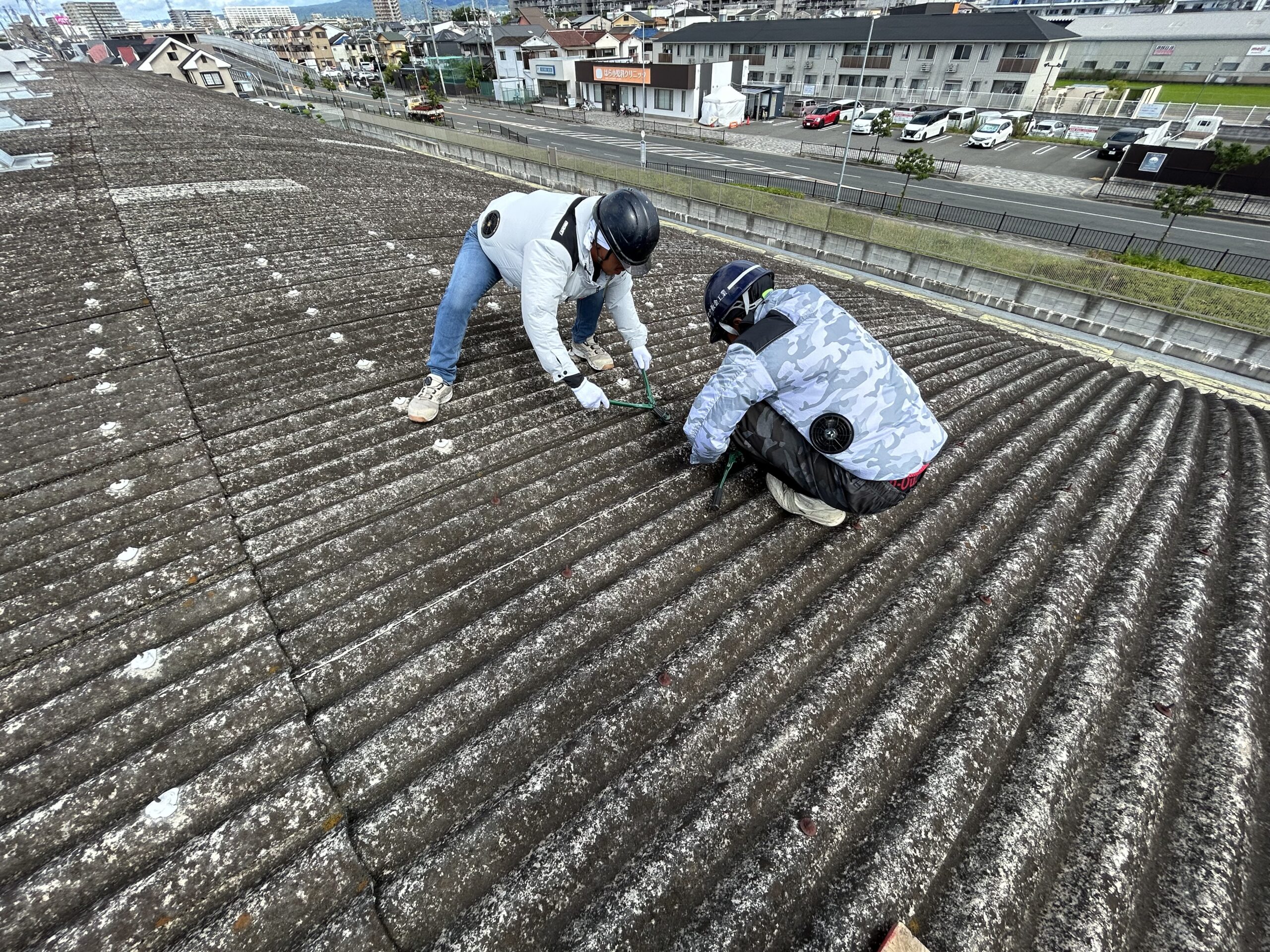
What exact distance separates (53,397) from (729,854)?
16.1 ft

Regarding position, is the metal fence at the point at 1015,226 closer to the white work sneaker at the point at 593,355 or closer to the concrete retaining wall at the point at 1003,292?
the concrete retaining wall at the point at 1003,292

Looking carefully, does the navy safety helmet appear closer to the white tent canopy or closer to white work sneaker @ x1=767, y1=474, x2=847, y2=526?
white work sneaker @ x1=767, y1=474, x2=847, y2=526

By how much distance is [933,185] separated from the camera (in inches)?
1027

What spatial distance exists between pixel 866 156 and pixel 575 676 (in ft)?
122

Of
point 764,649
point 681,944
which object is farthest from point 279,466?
point 681,944

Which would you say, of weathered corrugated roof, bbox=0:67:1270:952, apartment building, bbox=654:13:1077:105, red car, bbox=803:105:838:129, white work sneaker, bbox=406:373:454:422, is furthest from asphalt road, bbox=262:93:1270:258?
weathered corrugated roof, bbox=0:67:1270:952

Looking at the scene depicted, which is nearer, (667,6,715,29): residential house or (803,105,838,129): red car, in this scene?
(803,105,838,129): red car

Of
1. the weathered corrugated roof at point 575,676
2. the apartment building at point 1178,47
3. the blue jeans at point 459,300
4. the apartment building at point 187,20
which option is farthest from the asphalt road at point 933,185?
the apartment building at point 187,20

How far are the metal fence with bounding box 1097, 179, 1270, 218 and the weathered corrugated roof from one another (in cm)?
2906

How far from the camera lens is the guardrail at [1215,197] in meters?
22.1

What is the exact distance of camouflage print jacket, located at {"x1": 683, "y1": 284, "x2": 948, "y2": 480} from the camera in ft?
8.45

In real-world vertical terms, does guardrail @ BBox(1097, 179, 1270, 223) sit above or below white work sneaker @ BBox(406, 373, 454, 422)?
below

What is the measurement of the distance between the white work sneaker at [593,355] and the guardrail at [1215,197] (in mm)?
31461

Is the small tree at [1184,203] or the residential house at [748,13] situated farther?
the residential house at [748,13]
